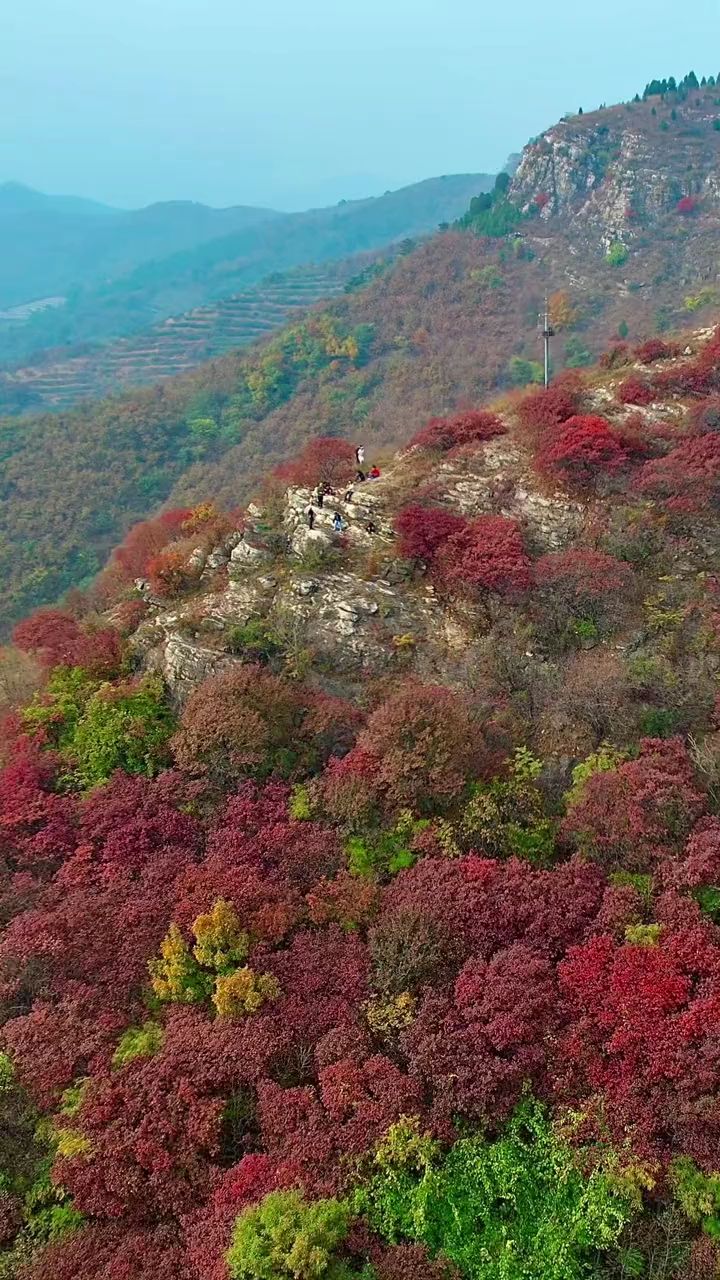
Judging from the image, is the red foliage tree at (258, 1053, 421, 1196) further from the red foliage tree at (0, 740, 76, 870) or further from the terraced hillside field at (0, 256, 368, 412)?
the terraced hillside field at (0, 256, 368, 412)

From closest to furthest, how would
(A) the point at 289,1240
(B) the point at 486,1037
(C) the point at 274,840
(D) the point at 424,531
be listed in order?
(A) the point at 289,1240 → (B) the point at 486,1037 → (C) the point at 274,840 → (D) the point at 424,531

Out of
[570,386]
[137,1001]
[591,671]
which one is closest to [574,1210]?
[137,1001]

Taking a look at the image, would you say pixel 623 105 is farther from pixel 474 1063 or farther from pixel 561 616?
pixel 474 1063

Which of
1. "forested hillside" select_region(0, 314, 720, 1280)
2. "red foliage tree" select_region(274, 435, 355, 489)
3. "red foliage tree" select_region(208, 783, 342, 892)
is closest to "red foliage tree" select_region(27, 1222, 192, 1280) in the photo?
"forested hillside" select_region(0, 314, 720, 1280)

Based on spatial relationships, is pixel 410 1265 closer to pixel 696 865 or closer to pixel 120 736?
pixel 696 865

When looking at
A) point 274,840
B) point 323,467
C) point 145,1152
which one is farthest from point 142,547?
point 145,1152

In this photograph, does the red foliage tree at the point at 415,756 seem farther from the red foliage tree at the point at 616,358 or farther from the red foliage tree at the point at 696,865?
the red foliage tree at the point at 616,358
